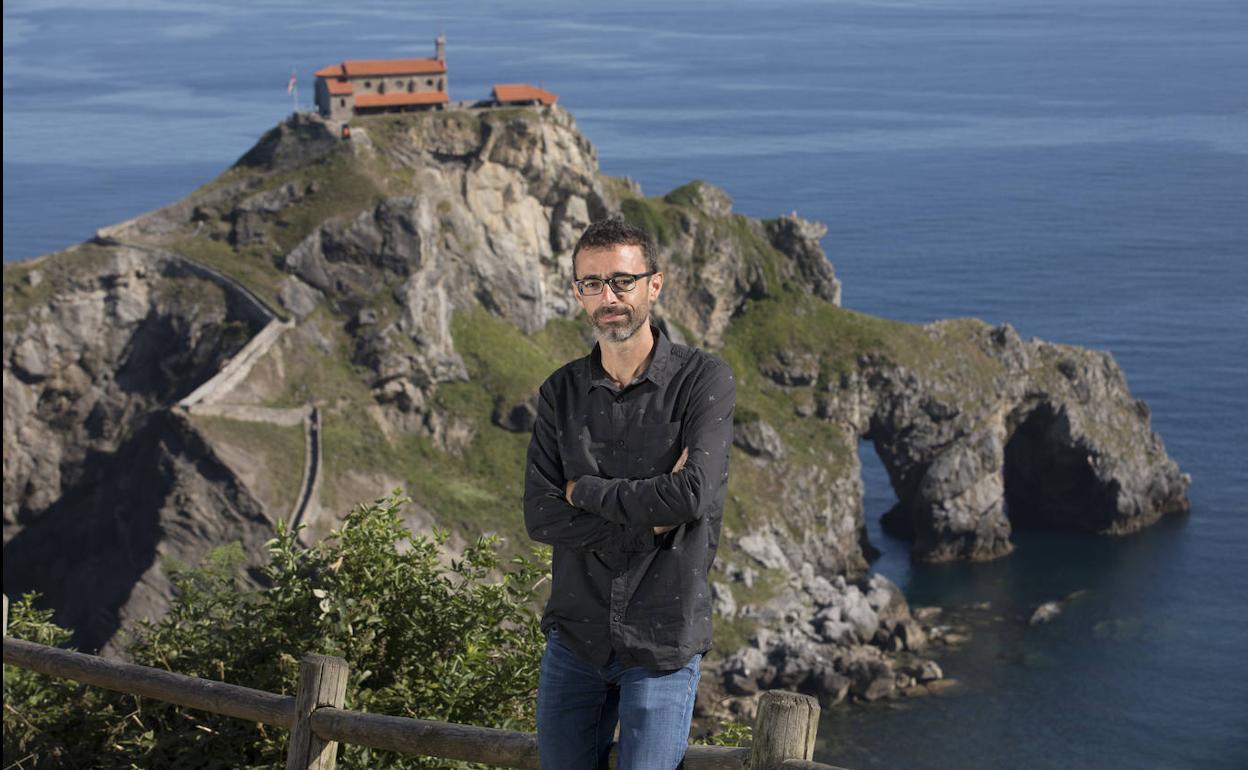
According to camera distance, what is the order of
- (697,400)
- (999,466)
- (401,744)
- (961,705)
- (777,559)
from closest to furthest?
(697,400) → (401,744) → (961,705) → (777,559) → (999,466)

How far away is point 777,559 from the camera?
98.7 metres

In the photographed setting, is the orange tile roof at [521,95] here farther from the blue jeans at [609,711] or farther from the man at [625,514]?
the blue jeans at [609,711]

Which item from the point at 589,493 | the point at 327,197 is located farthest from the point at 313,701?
the point at 327,197

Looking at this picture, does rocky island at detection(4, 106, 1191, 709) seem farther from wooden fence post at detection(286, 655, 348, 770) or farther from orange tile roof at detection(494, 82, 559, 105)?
wooden fence post at detection(286, 655, 348, 770)

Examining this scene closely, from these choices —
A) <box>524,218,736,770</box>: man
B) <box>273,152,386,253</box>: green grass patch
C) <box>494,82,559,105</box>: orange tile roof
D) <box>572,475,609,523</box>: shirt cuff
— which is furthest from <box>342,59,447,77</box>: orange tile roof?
<box>572,475,609,523</box>: shirt cuff

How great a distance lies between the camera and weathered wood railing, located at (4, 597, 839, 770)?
10547mm

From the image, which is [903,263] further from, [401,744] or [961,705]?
[401,744]

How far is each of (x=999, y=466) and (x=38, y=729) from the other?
10166 centimetres

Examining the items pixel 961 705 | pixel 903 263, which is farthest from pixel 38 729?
pixel 903 263

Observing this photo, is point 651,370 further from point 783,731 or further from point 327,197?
point 327,197

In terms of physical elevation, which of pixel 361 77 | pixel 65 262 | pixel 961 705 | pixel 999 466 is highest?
pixel 361 77

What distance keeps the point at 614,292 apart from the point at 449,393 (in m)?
84.4

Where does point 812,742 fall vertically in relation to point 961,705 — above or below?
above

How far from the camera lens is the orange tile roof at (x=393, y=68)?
105125mm
